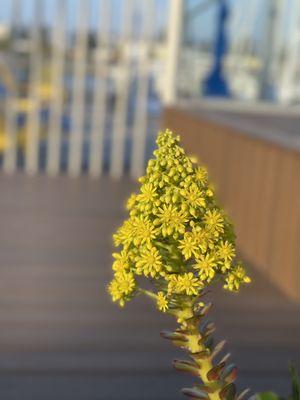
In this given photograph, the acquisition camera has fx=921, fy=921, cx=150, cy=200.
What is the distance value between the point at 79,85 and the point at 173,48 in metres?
0.85

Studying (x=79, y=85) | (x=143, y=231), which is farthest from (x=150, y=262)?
(x=79, y=85)

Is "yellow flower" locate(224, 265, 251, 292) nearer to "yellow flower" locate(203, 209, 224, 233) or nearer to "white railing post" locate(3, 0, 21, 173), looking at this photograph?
"yellow flower" locate(203, 209, 224, 233)

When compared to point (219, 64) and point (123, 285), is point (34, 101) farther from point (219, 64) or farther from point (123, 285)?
point (123, 285)

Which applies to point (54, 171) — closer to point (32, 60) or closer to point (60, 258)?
point (32, 60)

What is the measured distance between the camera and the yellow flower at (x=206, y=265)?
1302mm

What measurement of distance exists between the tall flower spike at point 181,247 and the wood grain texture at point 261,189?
222 cm

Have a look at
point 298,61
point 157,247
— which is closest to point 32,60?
point 298,61

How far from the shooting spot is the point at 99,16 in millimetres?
7426

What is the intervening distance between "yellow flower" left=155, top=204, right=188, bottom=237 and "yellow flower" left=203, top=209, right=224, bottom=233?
0.03 metres

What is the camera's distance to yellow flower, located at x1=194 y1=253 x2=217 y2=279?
1.30 meters

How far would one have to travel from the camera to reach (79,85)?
752 cm

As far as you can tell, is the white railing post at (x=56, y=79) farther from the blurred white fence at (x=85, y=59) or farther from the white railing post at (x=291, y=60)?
the white railing post at (x=291, y=60)

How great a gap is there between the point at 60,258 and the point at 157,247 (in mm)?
3035

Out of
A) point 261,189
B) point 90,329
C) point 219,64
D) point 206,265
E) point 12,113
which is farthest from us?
point 219,64
